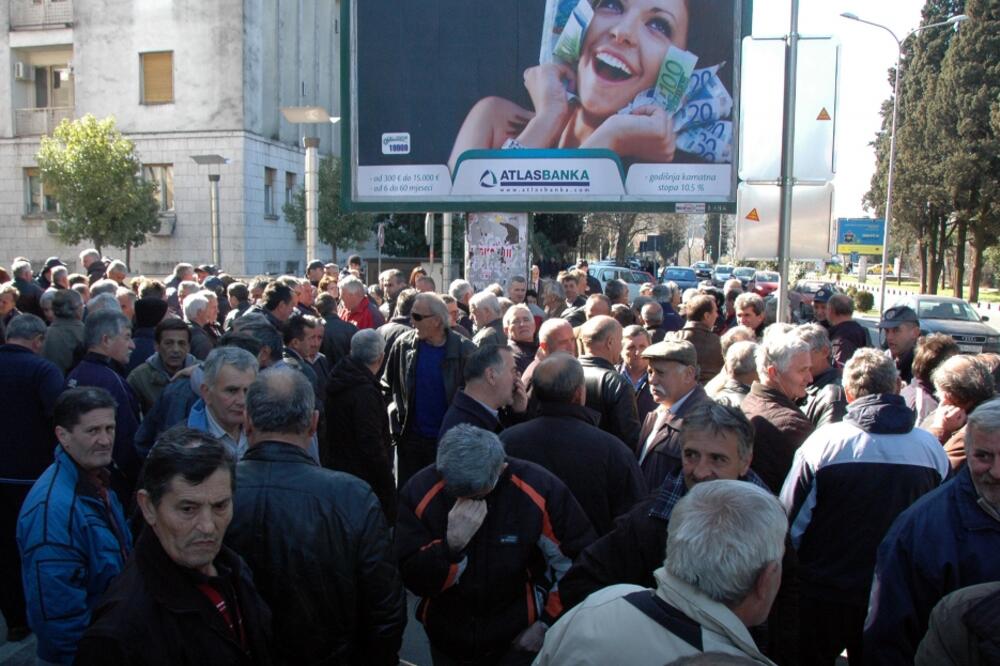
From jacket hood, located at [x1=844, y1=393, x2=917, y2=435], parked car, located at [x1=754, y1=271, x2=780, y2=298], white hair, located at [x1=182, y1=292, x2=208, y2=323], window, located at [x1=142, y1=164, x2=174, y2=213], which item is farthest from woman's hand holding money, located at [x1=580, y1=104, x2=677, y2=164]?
window, located at [x1=142, y1=164, x2=174, y2=213]

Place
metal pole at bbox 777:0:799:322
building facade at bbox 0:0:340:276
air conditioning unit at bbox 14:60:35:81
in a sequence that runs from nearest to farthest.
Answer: metal pole at bbox 777:0:799:322, building facade at bbox 0:0:340:276, air conditioning unit at bbox 14:60:35:81

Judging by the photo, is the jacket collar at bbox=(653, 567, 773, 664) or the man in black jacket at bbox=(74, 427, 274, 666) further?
the man in black jacket at bbox=(74, 427, 274, 666)

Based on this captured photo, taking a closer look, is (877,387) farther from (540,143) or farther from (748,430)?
(540,143)

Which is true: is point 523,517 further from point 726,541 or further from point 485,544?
point 726,541

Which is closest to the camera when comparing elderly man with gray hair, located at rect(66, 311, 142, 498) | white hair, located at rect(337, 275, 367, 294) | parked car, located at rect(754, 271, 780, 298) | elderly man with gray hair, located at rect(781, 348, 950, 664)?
elderly man with gray hair, located at rect(781, 348, 950, 664)

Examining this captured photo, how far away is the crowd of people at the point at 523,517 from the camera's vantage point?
85.5 inches

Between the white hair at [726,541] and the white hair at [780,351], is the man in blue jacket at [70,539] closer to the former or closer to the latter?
the white hair at [726,541]

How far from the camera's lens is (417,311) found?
6.30 metres

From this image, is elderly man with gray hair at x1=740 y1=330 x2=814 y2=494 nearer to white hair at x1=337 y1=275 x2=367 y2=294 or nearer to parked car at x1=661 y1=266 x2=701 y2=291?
white hair at x1=337 y1=275 x2=367 y2=294

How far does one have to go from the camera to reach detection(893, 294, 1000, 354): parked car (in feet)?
62.5

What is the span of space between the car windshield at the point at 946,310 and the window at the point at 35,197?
30.6 m

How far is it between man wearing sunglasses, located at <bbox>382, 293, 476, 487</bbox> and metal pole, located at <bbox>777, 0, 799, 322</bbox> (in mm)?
2661

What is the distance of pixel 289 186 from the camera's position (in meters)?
35.6

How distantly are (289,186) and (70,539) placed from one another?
34.1 m
